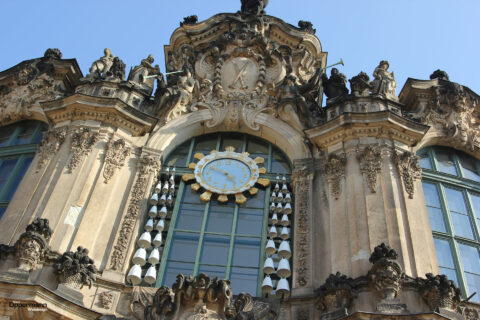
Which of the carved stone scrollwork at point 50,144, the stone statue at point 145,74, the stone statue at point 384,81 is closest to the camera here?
the carved stone scrollwork at point 50,144

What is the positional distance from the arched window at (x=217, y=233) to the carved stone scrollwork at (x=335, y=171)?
111 centimetres

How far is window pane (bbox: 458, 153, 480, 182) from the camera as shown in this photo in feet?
44.3

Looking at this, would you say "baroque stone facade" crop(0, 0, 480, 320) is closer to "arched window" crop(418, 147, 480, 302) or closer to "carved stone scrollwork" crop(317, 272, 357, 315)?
"carved stone scrollwork" crop(317, 272, 357, 315)

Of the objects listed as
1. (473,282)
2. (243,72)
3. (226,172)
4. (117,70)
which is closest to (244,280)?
(226,172)

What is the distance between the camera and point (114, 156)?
483 inches

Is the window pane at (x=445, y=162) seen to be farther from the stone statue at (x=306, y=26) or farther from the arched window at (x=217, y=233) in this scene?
the stone statue at (x=306, y=26)

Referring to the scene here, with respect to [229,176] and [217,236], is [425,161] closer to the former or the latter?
[229,176]

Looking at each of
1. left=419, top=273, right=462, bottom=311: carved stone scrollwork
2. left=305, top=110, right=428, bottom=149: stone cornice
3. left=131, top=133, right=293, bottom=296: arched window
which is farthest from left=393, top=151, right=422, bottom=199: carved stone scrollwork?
left=419, top=273, right=462, bottom=311: carved stone scrollwork

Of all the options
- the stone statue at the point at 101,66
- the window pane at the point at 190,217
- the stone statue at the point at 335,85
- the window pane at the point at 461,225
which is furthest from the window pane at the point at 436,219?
the stone statue at the point at 101,66

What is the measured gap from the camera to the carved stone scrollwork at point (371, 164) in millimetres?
11320

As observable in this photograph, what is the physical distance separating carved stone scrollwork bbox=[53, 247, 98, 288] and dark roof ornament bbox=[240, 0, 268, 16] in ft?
34.0

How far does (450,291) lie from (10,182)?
30.4 feet

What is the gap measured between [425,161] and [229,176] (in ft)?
14.9

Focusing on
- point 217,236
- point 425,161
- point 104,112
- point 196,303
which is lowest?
point 196,303
